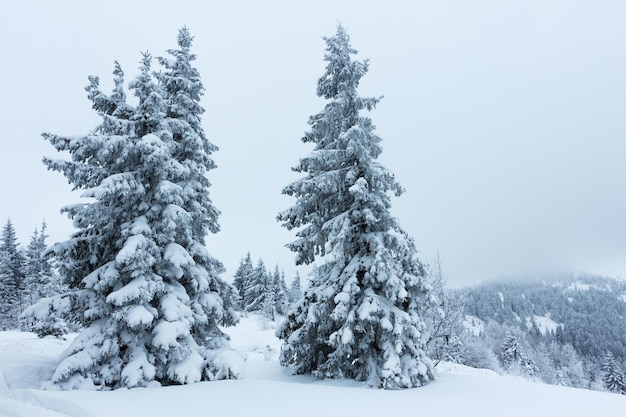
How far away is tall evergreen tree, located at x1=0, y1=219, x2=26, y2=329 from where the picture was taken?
42.8m

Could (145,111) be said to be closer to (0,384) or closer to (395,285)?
(0,384)

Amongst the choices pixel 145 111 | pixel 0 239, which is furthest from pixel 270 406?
pixel 0 239

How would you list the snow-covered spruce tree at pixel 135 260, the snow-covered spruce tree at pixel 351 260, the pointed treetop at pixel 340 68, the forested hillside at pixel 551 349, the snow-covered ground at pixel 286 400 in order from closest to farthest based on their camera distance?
1. the snow-covered ground at pixel 286 400
2. the snow-covered spruce tree at pixel 135 260
3. the snow-covered spruce tree at pixel 351 260
4. the pointed treetop at pixel 340 68
5. the forested hillside at pixel 551 349

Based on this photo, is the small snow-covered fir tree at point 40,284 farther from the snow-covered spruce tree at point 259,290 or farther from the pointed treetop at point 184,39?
the snow-covered spruce tree at point 259,290

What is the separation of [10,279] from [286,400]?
48.1m

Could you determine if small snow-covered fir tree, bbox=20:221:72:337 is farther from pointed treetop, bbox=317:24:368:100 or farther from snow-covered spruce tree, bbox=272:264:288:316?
snow-covered spruce tree, bbox=272:264:288:316

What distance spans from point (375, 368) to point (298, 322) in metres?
2.97

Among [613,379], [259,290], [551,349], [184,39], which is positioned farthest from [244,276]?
[551,349]

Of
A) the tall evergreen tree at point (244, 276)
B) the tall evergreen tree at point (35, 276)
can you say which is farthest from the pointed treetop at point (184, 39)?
the tall evergreen tree at point (244, 276)

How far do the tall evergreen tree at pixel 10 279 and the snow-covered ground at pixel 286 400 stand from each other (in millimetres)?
39514

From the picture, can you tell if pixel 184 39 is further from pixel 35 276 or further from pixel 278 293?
pixel 278 293

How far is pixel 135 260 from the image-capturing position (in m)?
10.7

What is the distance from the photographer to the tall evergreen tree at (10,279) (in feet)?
140

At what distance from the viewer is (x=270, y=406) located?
8.12m
